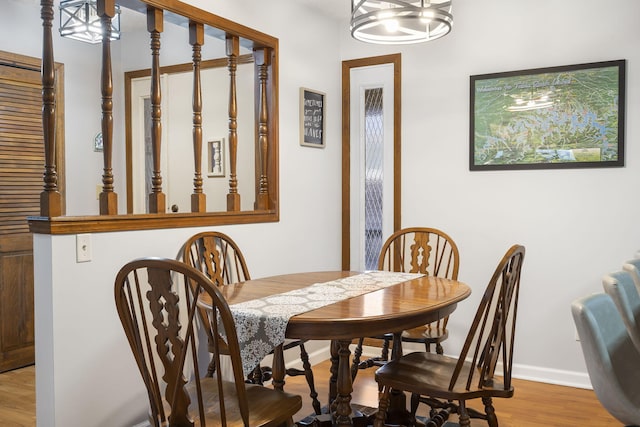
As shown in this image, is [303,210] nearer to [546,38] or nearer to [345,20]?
[345,20]

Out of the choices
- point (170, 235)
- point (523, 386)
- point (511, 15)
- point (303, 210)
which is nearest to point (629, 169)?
point (511, 15)

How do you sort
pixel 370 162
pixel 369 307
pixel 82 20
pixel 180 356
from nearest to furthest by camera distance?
pixel 180 356
pixel 369 307
pixel 82 20
pixel 370 162

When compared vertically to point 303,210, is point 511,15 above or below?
above

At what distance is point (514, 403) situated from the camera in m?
3.29

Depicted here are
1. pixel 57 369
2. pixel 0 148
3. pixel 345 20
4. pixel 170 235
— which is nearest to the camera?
pixel 57 369

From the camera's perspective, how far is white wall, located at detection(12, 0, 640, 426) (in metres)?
3.51

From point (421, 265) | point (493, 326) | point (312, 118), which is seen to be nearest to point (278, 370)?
point (493, 326)

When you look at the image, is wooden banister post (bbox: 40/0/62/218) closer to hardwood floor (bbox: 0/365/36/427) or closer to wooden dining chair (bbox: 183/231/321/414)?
wooden dining chair (bbox: 183/231/321/414)

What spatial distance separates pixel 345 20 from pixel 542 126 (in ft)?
5.49

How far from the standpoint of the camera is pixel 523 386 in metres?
3.60

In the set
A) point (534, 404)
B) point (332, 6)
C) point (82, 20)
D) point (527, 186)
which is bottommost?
point (534, 404)

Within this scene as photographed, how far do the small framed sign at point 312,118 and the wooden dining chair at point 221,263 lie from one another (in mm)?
1117

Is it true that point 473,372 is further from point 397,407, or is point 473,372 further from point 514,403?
point 514,403

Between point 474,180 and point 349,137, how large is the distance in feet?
3.38
